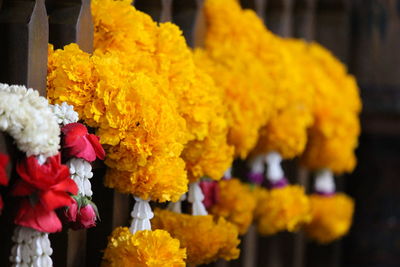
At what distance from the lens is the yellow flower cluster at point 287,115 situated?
247cm

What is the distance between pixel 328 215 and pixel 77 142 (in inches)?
61.2

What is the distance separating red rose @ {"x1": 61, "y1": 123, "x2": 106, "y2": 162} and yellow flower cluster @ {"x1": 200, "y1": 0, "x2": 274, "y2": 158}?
688 mm

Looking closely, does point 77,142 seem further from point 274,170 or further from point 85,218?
point 274,170

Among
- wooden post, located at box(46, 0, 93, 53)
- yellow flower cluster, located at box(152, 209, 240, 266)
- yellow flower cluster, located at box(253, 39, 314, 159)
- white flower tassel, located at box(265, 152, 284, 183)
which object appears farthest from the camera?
white flower tassel, located at box(265, 152, 284, 183)

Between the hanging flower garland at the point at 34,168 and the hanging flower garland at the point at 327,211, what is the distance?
1580mm

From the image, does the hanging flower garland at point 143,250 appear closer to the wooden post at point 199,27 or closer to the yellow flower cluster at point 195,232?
the yellow flower cluster at point 195,232

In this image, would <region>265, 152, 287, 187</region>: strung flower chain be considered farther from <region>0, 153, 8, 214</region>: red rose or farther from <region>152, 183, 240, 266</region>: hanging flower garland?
<region>0, 153, 8, 214</region>: red rose

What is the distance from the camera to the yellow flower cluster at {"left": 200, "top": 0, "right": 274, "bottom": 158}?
2.20 metres

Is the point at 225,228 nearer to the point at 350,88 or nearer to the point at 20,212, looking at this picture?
the point at 20,212

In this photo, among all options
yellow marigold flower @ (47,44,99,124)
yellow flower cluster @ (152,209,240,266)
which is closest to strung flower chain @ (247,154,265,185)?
yellow flower cluster @ (152,209,240,266)

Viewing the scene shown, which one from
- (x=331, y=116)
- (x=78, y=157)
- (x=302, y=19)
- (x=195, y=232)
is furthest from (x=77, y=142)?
(x=302, y=19)

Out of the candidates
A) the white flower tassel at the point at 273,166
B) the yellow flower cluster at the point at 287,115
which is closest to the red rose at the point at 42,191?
the yellow flower cluster at the point at 287,115

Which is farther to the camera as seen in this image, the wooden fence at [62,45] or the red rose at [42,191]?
the wooden fence at [62,45]

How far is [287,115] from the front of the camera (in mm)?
2490
